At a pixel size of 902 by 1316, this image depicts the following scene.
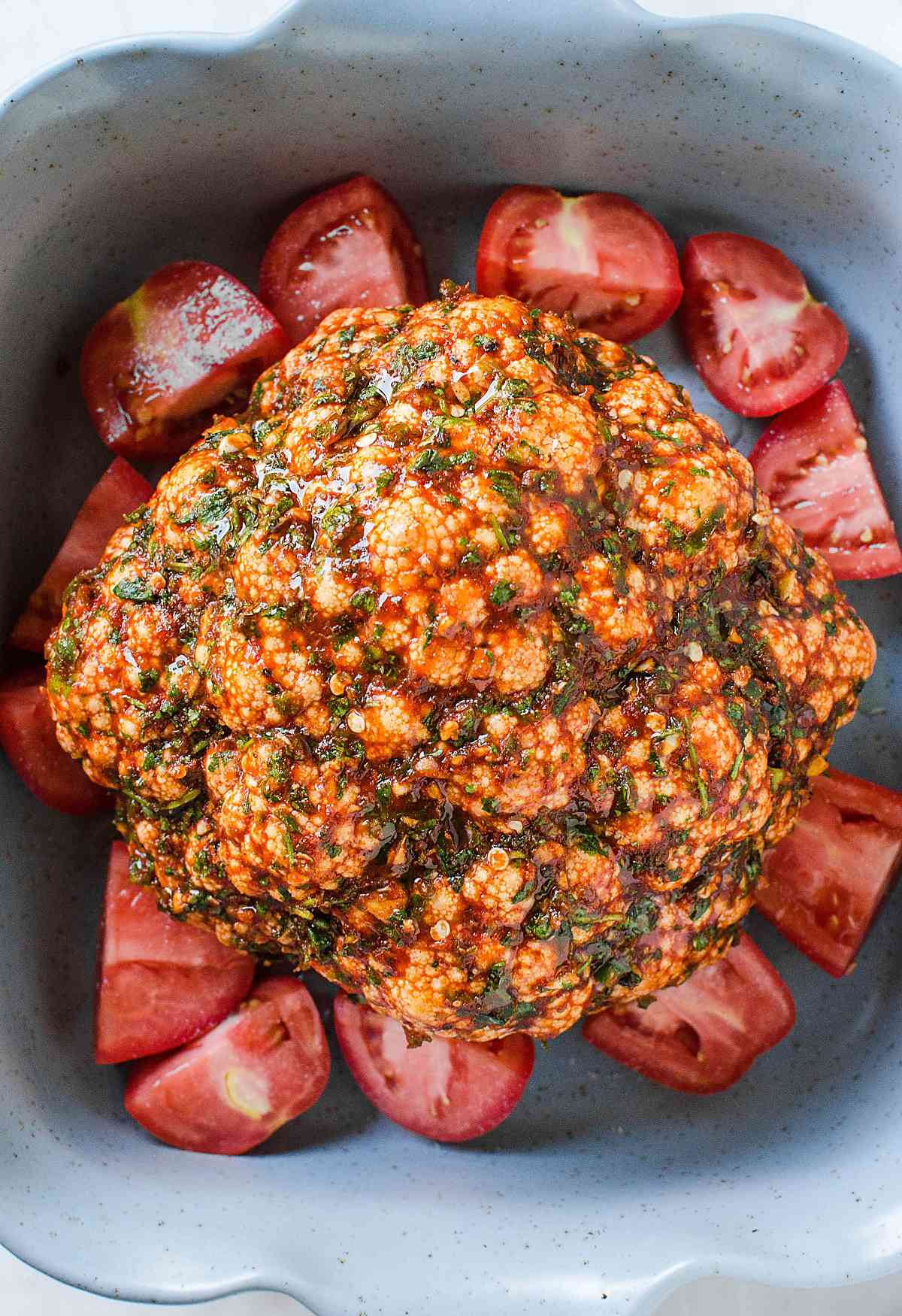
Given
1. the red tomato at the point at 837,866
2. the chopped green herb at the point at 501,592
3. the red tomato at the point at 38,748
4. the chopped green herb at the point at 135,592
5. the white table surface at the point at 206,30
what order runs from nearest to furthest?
the chopped green herb at the point at 501,592 → the chopped green herb at the point at 135,592 → the red tomato at the point at 38,748 → the red tomato at the point at 837,866 → the white table surface at the point at 206,30

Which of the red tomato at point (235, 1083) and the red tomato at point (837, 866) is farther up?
the red tomato at point (837, 866)

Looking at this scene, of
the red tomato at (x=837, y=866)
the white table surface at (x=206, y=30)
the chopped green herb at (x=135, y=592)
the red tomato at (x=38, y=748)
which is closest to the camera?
the chopped green herb at (x=135, y=592)

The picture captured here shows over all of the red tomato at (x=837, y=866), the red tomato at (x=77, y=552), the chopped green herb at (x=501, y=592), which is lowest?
the red tomato at (x=837, y=866)

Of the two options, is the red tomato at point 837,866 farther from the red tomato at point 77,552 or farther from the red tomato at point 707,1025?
the red tomato at point 77,552

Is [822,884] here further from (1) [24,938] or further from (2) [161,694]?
(1) [24,938]

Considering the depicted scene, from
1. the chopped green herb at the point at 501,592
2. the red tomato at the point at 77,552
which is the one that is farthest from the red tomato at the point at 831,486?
the red tomato at the point at 77,552

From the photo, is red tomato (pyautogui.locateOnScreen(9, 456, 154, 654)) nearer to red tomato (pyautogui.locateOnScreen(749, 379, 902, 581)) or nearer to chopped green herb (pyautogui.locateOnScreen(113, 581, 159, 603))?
chopped green herb (pyautogui.locateOnScreen(113, 581, 159, 603))

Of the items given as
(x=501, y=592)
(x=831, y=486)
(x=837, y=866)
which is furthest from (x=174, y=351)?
(x=837, y=866)

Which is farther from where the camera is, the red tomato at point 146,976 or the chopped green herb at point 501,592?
the red tomato at point 146,976
